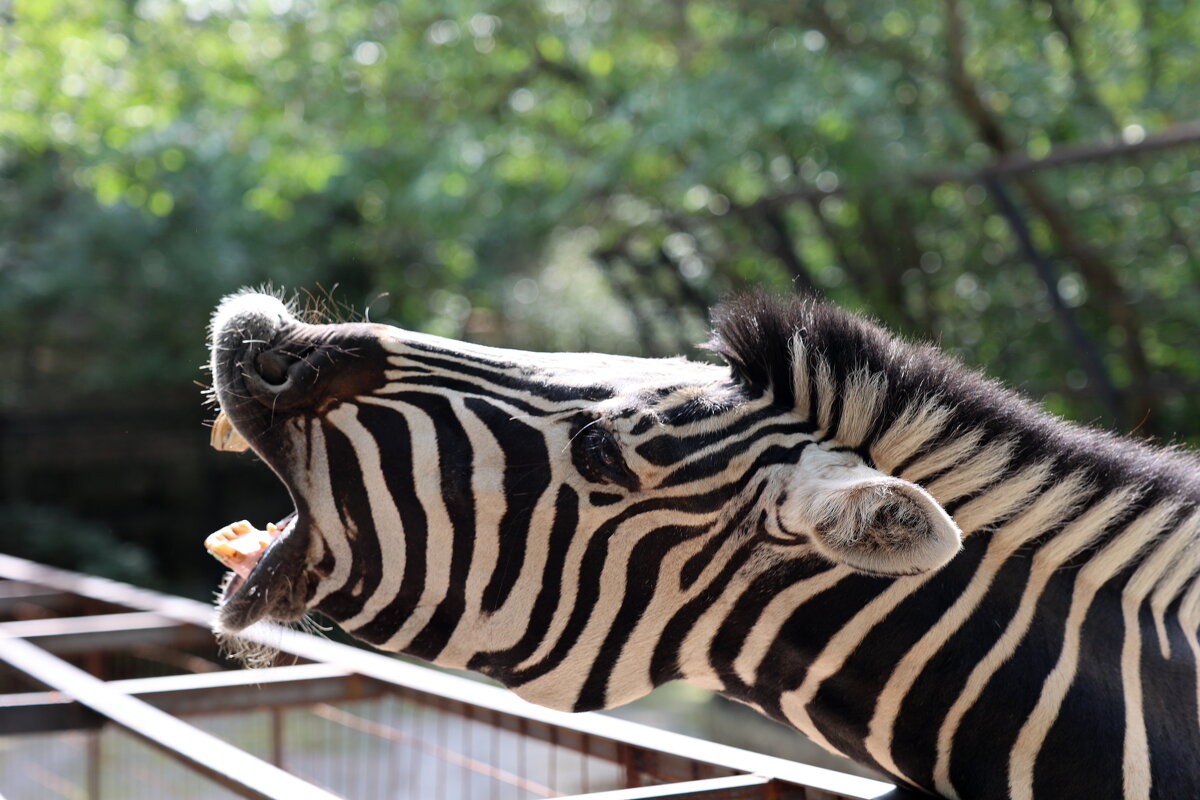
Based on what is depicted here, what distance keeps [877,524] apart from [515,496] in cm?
55

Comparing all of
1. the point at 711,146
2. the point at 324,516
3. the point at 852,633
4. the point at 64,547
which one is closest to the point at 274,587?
the point at 324,516

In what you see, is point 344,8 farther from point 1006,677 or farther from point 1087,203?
point 1006,677

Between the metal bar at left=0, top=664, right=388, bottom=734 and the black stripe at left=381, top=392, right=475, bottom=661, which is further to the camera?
the metal bar at left=0, top=664, right=388, bottom=734

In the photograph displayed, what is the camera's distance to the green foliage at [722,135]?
673 cm

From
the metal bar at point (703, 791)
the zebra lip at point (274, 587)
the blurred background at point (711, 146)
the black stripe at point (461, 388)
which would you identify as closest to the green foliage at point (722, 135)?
the blurred background at point (711, 146)

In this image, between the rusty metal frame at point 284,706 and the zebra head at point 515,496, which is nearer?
the zebra head at point 515,496

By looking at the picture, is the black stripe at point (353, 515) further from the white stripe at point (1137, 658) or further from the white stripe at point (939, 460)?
the white stripe at point (1137, 658)

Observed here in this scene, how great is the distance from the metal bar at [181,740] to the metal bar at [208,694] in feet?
0.33

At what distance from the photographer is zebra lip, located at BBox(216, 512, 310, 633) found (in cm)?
166

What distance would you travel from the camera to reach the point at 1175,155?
652 centimetres

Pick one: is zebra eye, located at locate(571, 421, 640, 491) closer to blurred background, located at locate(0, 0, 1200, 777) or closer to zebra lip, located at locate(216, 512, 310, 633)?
zebra lip, located at locate(216, 512, 310, 633)

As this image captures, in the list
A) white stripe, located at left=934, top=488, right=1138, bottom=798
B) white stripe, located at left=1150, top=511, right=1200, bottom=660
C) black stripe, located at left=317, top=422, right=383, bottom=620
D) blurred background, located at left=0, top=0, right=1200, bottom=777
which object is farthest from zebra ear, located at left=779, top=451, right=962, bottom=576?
blurred background, located at left=0, top=0, right=1200, bottom=777

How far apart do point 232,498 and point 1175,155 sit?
9.89m

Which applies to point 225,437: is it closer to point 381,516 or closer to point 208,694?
point 381,516
